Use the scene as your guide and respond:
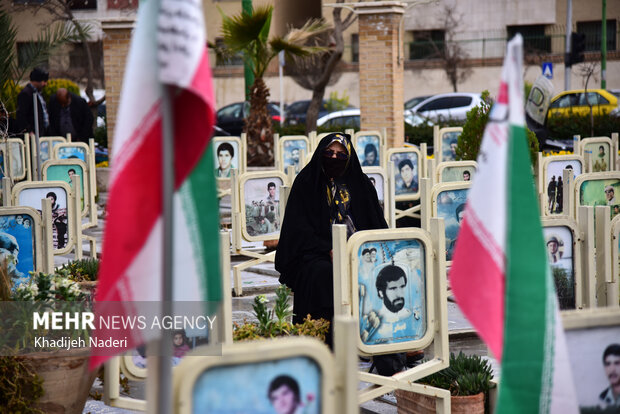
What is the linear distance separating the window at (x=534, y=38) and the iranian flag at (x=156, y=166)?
38.2 metres

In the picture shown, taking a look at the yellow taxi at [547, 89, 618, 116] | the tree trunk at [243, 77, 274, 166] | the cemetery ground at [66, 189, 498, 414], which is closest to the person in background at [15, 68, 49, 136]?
the cemetery ground at [66, 189, 498, 414]

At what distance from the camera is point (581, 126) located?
67.7 feet

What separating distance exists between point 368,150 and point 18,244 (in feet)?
26.3

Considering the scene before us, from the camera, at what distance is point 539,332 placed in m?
2.84

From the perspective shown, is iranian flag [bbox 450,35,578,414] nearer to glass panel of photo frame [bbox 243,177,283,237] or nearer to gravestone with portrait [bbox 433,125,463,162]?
glass panel of photo frame [bbox 243,177,283,237]

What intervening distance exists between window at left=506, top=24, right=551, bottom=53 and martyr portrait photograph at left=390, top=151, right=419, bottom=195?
29507 millimetres

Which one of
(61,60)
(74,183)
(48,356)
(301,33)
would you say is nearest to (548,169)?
(74,183)

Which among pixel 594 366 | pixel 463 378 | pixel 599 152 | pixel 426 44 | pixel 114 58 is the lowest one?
pixel 463 378

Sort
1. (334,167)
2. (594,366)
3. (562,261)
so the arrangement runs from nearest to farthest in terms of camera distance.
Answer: (594,366)
(562,261)
(334,167)

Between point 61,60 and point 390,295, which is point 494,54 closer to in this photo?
point 61,60

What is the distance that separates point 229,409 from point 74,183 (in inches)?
261

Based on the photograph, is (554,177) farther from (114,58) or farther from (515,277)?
(114,58)

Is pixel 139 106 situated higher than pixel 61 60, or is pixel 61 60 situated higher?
pixel 61 60

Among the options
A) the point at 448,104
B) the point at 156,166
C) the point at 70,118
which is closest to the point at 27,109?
the point at 70,118
